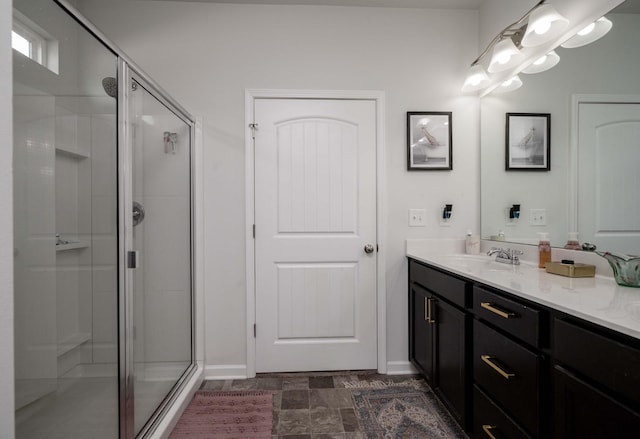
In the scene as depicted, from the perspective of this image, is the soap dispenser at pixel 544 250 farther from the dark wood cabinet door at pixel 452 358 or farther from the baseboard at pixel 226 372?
the baseboard at pixel 226 372

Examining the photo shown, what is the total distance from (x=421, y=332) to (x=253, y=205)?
4.60ft

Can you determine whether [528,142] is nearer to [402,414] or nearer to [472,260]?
[472,260]

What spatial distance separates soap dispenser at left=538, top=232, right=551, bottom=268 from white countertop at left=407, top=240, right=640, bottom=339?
0.11 ft

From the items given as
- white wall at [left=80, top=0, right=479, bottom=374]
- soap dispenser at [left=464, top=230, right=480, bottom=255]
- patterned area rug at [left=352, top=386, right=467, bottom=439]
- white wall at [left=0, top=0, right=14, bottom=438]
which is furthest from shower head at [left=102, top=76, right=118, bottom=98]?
soap dispenser at [left=464, top=230, right=480, bottom=255]

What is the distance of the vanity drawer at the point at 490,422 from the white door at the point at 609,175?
33.4 inches

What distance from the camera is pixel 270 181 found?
2119 millimetres

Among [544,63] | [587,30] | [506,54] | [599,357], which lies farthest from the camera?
[506,54]

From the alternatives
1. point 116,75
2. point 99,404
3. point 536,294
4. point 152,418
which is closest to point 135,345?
point 99,404

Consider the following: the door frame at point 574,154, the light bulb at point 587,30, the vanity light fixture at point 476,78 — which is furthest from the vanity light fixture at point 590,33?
the vanity light fixture at point 476,78

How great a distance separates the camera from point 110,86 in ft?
4.21

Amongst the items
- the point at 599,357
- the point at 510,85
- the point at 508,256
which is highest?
the point at 510,85

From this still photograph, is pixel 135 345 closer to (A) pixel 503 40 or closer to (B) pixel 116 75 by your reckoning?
(B) pixel 116 75

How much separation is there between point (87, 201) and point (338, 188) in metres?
1.42

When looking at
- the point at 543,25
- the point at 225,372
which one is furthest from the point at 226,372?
the point at 543,25
